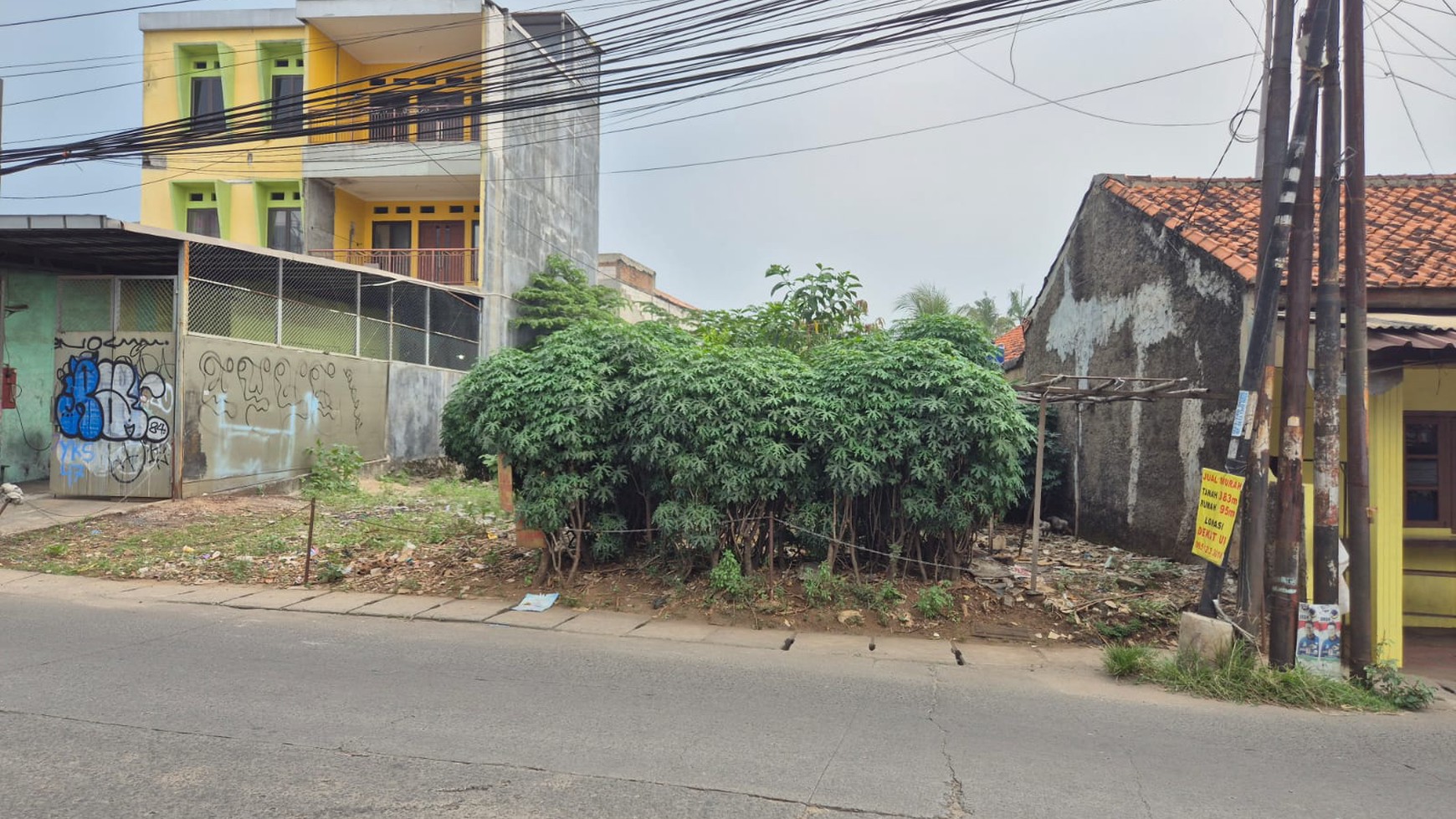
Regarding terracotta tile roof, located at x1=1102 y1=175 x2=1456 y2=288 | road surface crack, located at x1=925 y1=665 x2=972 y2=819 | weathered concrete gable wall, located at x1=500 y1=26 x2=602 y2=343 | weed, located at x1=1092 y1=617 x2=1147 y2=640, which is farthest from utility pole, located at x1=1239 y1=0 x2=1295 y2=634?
weathered concrete gable wall, located at x1=500 y1=26 x2=602 y2=343

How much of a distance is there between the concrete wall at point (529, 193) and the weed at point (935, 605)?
14201 millimetres

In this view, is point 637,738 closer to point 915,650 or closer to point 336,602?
point 915,650

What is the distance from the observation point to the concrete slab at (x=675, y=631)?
7605 mm

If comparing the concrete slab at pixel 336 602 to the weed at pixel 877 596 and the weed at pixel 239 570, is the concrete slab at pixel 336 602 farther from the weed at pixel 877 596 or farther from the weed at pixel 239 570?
the weed at pixel 877 596

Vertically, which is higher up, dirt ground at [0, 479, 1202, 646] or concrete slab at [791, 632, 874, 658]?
dirt ground at [0, 479, 1202, 646]

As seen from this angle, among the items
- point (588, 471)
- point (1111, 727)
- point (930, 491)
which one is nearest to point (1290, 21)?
point (930, 491)

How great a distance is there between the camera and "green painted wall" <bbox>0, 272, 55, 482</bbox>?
15.8 m

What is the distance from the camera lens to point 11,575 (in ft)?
32.8

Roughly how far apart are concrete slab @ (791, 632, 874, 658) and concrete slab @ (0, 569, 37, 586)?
29.1ft

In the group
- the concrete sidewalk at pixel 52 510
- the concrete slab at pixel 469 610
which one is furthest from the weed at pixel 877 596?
the concrete sidewalk at pixel 52 510

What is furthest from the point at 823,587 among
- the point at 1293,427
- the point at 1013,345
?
the point at 1013,345

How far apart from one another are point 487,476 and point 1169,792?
16.0 metres

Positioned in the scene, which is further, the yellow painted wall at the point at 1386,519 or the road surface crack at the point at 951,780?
the yellow painted wall at the point at 1386,519

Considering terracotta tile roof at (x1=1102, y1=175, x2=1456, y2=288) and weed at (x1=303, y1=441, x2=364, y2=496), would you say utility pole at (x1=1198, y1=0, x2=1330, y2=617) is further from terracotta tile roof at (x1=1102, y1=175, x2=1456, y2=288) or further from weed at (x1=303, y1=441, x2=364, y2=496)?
weed at (x1=303, y1=441, x2=364, y2=496)
